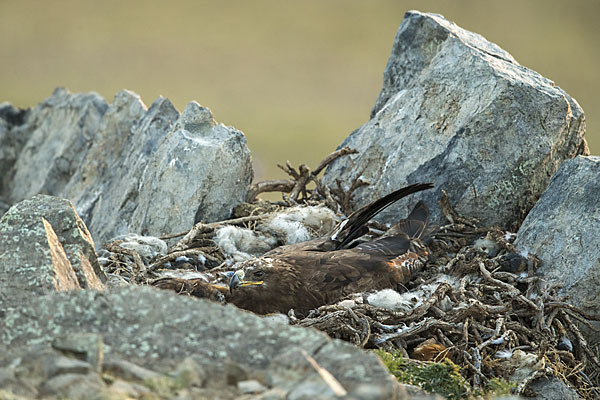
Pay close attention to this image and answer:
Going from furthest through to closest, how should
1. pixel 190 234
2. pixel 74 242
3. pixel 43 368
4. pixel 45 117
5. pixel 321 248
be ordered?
1. pixel 45 117
2. pixel 190 234
3. pixel 321 248
4. pixel 74 242
5. pixel 43 368

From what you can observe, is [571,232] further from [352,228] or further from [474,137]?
[352,228]

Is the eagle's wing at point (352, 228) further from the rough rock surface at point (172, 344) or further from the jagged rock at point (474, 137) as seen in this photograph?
the rough rock surface at point (172, 344)

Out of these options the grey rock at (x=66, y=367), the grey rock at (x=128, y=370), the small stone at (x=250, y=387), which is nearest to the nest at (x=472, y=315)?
the small stone at (x=250, y=387)

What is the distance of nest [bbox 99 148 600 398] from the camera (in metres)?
4.02

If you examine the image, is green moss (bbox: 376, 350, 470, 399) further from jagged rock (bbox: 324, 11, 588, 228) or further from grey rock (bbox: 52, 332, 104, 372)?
jagged rock (bbox: 324, 11, 588, 228)

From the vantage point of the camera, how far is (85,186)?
30.8 feet

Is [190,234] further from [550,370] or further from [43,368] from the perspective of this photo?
[43,368]

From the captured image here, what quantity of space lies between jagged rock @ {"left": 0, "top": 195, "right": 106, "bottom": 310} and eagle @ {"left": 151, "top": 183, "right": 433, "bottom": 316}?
1199mm

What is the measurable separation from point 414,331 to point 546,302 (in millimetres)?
1141

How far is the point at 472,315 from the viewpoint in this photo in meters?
4.32

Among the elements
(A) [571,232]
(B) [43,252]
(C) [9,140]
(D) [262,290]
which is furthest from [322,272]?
(C) [9,140]

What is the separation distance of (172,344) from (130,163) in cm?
623

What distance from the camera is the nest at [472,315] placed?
13.2 feet

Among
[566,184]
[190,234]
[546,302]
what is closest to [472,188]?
[566,184]
